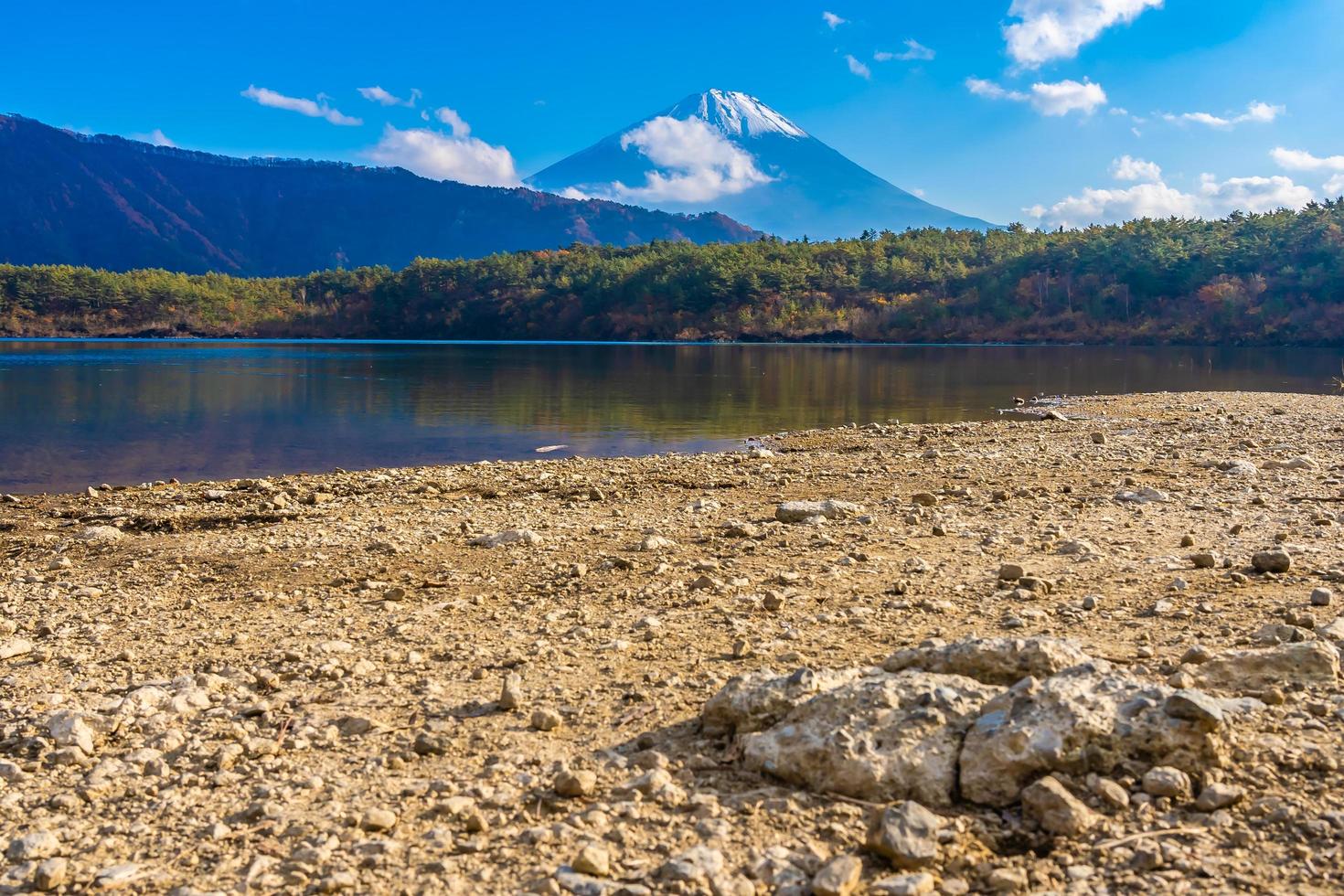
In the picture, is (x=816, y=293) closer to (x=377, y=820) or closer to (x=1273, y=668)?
(x=1273, y=668)

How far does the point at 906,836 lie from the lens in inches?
144

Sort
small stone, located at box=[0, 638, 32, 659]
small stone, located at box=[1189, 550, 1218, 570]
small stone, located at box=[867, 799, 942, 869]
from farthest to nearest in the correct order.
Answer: small stone, located at box=[1189, 550, 1218, 570], small stone, located at box=[0, 638, 32, 659], small stone, located at box=[867, 799, 942, 869]

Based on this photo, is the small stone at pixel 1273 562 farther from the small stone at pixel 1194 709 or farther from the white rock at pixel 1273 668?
the small stone at pixel 1194 709

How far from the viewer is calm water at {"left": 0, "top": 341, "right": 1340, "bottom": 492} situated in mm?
21875

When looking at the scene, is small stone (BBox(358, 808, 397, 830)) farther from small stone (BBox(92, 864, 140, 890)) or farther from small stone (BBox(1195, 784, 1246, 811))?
small stone (BBox(1195, 784, 1246, 811))

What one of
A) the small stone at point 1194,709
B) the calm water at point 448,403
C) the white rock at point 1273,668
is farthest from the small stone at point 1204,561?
the calm water at point 448,403

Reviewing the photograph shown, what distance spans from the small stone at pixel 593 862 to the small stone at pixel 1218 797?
2.23 meters

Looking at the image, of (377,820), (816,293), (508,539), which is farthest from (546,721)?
(816,293)

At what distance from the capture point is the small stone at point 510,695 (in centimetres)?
530

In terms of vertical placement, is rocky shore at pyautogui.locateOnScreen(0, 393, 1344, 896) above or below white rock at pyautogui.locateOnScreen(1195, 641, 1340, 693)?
below

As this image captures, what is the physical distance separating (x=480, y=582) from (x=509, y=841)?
4.60 m

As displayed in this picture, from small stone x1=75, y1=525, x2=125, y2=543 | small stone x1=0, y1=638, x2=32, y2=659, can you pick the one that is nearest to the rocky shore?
small stone x1=0, y1=638, x2=32, y2=659

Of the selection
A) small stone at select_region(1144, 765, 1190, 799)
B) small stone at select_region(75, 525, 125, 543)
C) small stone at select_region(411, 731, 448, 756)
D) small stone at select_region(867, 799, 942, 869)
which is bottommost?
small stone at select_region(75, 525, 125, 543)

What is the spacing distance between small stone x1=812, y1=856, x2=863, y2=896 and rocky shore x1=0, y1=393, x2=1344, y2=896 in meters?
0.01
